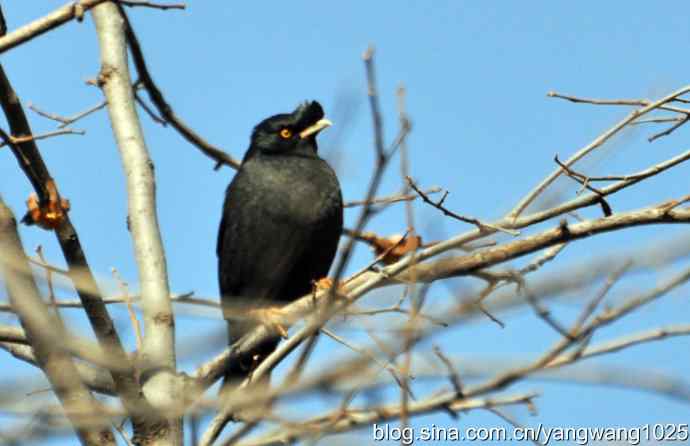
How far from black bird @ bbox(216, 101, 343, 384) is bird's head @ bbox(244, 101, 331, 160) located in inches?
6.7

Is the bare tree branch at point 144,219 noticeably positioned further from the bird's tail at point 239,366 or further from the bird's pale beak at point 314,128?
the bird's pale beak at point 314,128

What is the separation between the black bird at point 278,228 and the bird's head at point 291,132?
170mm

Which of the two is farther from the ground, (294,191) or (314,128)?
(314,128)

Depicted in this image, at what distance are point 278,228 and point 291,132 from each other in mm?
1172

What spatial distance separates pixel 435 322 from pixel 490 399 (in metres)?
0.59

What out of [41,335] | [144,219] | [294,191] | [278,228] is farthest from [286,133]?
[41,335]

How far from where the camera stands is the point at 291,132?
28.6 feet

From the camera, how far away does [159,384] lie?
509 cm

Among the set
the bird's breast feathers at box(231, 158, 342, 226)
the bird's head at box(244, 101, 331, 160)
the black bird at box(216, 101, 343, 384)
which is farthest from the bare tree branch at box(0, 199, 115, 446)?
the bird's head at box(244, 101, 331, 160)

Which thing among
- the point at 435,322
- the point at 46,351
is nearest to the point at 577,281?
the point at 435,322

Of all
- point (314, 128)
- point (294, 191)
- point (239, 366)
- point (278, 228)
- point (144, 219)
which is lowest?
point (239, 366)

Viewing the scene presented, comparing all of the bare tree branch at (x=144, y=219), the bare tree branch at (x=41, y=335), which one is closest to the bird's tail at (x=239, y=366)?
the bare tree branch at (x=144, y=219)

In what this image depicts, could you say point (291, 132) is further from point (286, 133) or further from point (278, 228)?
point (278, 228)

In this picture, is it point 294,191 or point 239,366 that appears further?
point 294,191
